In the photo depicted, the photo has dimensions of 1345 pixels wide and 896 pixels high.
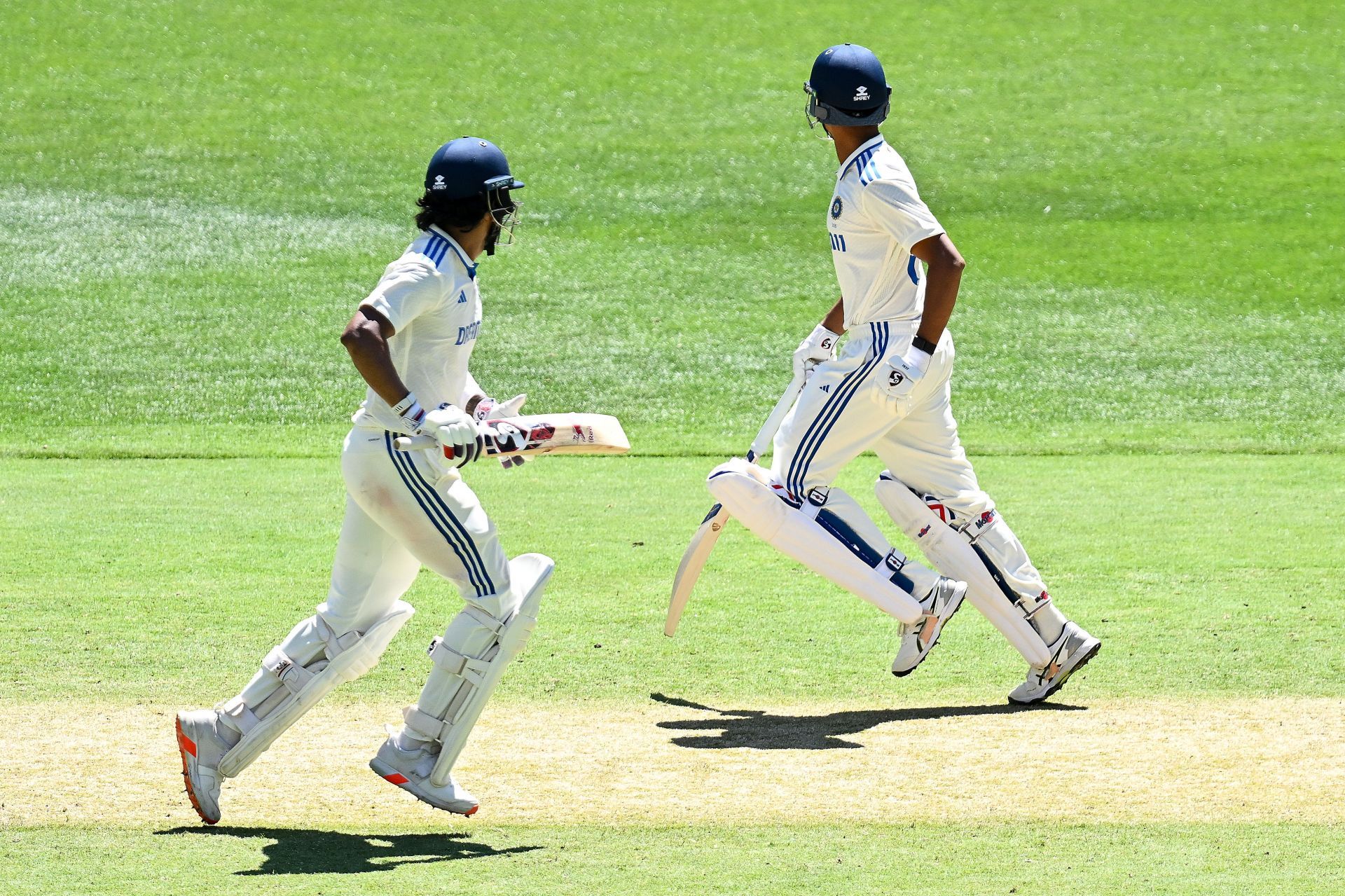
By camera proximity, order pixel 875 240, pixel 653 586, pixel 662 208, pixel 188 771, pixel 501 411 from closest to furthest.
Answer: pixel 188 771, pixel 501 411, pixel 875 240, pixel 653 586, pixel 662 208

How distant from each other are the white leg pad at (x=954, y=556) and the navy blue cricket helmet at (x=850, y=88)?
137 cm

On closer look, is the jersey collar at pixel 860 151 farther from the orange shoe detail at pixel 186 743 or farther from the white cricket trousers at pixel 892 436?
the orange shoe detail at pixel 186 743

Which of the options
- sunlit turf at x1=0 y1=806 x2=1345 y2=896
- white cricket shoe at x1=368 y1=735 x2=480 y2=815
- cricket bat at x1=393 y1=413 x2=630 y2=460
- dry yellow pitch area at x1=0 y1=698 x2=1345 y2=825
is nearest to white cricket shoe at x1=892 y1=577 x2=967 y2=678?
dry yellow pitch area at x1=0 y1=698 x2=1345 y2=825

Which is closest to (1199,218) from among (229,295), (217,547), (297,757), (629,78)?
(629,78)

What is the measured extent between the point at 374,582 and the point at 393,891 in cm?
122

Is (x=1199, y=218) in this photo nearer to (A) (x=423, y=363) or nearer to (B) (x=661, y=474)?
(B) (x=661, y=474)

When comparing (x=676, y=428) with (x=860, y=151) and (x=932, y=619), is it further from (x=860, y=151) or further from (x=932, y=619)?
(x=932, y=619)

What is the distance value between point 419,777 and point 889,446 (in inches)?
94.0

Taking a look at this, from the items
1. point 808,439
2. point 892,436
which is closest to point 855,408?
point 808,439

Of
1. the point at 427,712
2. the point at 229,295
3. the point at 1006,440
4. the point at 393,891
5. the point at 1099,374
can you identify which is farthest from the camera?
the point at 229,295

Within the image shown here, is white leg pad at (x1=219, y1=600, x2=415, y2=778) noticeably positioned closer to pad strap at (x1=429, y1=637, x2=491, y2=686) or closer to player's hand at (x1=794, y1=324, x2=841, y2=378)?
pad strap at (x1=429, y1=637, x2=491, y2=686)

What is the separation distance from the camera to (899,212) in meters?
6.22

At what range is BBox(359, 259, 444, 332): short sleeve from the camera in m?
4.91

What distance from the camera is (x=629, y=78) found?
2469cm
